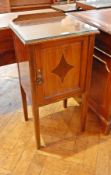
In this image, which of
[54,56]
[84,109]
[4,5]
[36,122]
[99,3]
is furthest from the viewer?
[4,5]

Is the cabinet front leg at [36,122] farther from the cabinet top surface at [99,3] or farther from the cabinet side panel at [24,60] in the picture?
the cabinet top surface at [99,3]

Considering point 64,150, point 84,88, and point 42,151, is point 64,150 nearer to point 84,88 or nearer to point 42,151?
point 42,151

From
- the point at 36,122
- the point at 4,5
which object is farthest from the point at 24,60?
the point at 4,5

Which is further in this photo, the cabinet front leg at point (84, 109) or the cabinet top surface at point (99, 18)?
the cabinet front leg at point (84, 109)

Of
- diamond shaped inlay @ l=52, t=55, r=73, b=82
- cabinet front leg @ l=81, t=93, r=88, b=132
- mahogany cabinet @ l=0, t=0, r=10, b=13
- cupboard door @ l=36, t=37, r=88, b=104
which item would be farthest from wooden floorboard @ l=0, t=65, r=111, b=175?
mahogany cabinet @ l=0, t=0, r=10, b=13

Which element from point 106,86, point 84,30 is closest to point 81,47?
point 84,30

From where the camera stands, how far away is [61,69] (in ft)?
3.87

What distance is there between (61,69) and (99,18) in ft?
1.64

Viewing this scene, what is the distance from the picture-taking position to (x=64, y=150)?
1.45 m

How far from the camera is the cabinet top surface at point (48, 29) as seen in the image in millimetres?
1013

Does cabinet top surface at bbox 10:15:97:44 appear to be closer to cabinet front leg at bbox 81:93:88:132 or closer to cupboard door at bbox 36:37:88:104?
cupboard door at bbox 36:37:88:104

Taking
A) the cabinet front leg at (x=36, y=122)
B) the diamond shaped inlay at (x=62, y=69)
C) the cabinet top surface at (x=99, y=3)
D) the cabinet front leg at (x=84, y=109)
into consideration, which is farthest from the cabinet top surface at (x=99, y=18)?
the cabinet front leg at (x=36, y=122)

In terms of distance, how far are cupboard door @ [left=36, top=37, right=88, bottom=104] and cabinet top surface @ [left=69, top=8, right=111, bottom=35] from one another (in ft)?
0.64

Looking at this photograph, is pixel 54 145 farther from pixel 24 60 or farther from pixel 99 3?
pixel 99 3
